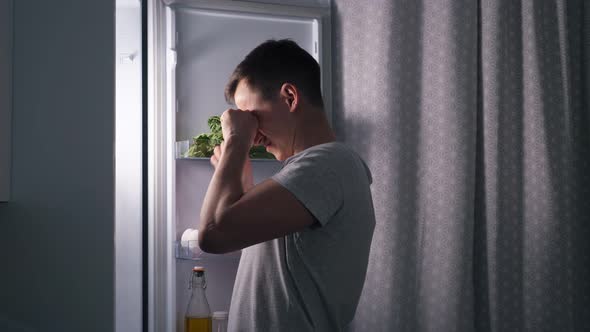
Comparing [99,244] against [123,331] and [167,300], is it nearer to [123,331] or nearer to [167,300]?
[123,331]

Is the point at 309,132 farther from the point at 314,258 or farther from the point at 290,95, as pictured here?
the point at 314,258

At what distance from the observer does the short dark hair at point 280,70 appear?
1.14 meters

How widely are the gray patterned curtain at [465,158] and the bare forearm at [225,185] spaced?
2.67ft

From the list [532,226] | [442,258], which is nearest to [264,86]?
[442,258]

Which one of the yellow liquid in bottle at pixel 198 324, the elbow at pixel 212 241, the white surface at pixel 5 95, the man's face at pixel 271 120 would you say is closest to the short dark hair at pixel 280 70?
the man's face at pixel 271 120

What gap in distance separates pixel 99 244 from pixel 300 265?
0.34 metres

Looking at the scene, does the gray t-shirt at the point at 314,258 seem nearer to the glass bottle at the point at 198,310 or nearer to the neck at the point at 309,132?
the neck at the point at 309,132

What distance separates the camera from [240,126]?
1111mm

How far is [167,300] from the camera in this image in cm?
162

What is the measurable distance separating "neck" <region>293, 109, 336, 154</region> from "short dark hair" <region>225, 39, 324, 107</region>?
0.03m

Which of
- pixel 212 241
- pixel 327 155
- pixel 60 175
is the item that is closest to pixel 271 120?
pixel 327 155

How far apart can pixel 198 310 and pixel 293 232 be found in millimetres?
716

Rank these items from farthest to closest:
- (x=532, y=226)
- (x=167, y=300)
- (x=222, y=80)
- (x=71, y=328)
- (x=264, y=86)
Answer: (x=532, y=226) < (x=222, y=80) < (x=167, y=300) < (x=264, y=86) < (x=71, y=328)

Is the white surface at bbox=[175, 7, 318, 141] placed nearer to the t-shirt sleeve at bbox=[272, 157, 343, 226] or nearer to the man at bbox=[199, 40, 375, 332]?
the man at bbox=[199, 40, 375, 332]
